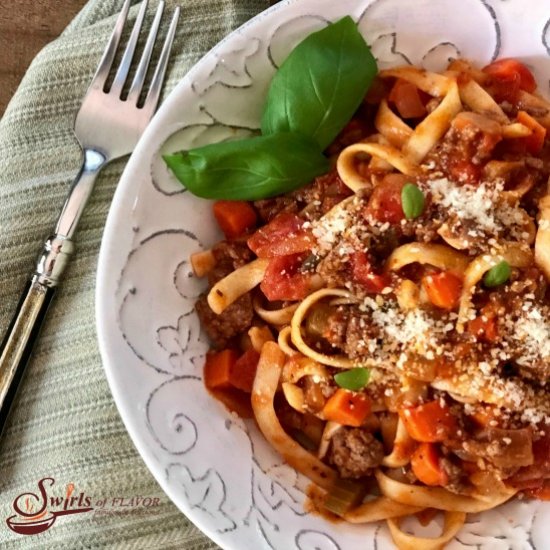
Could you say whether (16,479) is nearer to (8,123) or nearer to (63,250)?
(63,250)

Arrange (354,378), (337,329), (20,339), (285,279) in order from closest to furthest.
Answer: (354,378) < (337,329) < (285,279) < (20,339)

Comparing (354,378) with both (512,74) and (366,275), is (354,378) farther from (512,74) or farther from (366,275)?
(512,74)

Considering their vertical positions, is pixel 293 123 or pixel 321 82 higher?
pixel 321 82

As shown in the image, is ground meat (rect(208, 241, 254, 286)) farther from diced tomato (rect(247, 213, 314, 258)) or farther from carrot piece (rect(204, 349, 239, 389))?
carrot piece (rect(204, 349, 239, 389))

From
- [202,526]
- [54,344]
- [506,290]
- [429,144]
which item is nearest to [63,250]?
[54,344]

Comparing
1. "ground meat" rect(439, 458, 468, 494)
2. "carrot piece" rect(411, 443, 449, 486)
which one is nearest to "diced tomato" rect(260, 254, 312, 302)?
A: "carrot piece" rect(411, 443, 449, 486)

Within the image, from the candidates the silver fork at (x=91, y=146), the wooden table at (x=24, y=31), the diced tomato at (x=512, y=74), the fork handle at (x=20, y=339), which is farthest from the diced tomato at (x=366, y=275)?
the wooden table at (x=24, y=31)

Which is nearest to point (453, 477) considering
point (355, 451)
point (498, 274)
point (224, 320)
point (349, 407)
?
point (355, 451)
